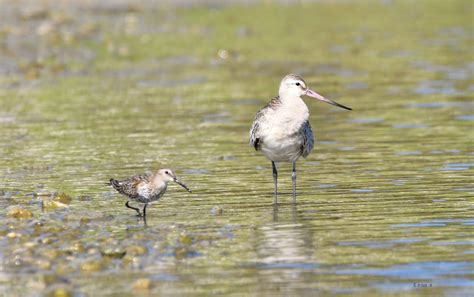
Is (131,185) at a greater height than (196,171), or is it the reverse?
(131,185)

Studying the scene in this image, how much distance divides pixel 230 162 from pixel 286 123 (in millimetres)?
2463

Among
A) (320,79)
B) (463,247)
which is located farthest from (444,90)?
(463,247)

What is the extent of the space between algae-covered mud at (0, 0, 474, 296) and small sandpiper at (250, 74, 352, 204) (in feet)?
1.99

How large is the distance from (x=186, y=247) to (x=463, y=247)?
8.93ft

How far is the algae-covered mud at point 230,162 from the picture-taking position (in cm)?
938

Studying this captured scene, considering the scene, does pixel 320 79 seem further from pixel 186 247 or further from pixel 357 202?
pixel 186 247

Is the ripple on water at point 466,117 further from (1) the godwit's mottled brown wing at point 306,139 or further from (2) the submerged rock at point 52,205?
(2) the submerged rock at point 52,205

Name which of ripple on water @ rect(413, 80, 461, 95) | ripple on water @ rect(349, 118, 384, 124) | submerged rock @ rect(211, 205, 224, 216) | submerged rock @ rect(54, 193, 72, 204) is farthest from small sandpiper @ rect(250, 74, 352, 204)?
ripple on water @ rect(413, 80, 461, 95)

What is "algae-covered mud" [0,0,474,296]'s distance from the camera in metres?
9.38

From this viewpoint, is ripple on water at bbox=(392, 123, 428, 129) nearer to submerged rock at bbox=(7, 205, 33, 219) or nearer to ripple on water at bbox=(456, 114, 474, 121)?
ripple on water at bbox=(456, 114, 474, 121)

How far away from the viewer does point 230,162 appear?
15.4 meters

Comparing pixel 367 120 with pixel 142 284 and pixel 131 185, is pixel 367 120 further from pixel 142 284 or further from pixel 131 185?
pixel 142 284

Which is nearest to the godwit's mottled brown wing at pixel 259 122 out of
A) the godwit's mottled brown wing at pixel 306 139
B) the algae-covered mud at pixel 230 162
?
the godwit's mottled brown wing at pixel 306 139

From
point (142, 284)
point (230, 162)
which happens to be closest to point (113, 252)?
point (142, 284)
